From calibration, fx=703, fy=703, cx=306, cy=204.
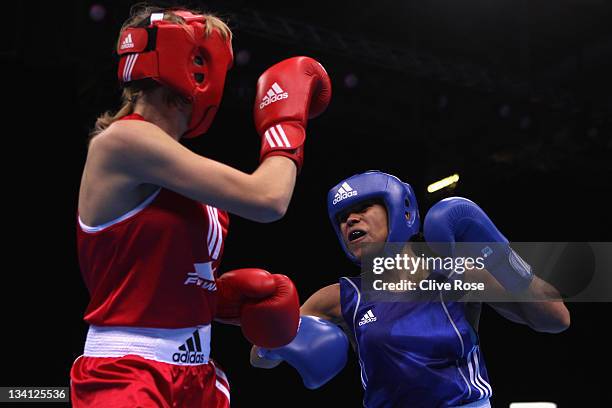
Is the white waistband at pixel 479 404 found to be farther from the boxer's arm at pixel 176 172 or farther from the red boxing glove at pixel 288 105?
the boxer's arm at pixel 176 172

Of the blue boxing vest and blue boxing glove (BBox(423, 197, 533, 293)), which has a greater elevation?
blue boxing glove (BBox(423, 197, 533, 293))

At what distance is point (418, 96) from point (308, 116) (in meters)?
4.31

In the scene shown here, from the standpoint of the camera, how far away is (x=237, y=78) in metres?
5.14

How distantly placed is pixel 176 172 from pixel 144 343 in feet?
1.10

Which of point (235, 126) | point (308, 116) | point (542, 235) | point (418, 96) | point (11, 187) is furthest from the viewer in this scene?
point (542, 235)

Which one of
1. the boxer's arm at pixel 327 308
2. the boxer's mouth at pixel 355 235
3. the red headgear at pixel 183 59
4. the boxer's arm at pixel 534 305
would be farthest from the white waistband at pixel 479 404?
the red headgear at pixel 183 59

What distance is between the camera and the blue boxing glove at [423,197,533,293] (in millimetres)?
2354

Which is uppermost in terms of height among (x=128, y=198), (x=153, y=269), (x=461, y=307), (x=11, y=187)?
(x=11, y=187)

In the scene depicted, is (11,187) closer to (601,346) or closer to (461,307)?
(461,307)

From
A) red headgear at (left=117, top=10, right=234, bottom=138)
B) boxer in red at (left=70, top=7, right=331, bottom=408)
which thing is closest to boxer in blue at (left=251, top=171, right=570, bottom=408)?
boxer in red at (left=70, top=7, right=331, bottom=408)

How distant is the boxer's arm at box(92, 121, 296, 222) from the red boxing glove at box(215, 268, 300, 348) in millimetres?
302

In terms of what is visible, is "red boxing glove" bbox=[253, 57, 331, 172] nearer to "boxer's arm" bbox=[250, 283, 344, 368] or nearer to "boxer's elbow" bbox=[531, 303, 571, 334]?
"boxer's arm" bbox=[250, 283, 344, 368]

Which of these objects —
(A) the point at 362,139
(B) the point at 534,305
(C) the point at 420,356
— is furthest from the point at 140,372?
(A) the point at 362,139

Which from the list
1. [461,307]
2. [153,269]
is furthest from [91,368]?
[461,307]
